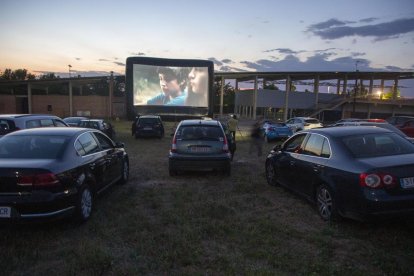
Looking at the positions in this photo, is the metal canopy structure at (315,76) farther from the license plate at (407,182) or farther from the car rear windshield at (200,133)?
the license plate at (407,182)

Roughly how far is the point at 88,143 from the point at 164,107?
19510mm

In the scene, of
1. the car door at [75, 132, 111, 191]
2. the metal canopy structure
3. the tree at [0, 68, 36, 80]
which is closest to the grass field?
the car door at [75, 132, 111, 191]

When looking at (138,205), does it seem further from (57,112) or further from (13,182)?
(57,112)

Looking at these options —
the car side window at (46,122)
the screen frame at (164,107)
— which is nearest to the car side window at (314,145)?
the car side window at (46,122)

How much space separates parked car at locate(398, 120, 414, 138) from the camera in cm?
1728

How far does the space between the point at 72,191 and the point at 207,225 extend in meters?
2.03

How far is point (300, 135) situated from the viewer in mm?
7199

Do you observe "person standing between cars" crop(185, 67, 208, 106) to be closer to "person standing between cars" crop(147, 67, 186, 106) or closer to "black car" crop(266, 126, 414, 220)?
"person standing between cars" crop(147, 67, 186, 106)

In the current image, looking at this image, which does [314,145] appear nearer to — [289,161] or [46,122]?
[289,161]

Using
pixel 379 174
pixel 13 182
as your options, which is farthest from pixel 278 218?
pixel 13 182

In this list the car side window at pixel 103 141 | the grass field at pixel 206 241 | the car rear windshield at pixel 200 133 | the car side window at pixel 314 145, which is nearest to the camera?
the grass field at pixel 206 241

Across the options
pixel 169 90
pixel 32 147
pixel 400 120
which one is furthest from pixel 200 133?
pixel 169 90

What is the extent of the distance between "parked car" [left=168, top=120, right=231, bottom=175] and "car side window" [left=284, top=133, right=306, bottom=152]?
180cm

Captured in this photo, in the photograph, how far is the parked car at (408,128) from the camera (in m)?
17.3
